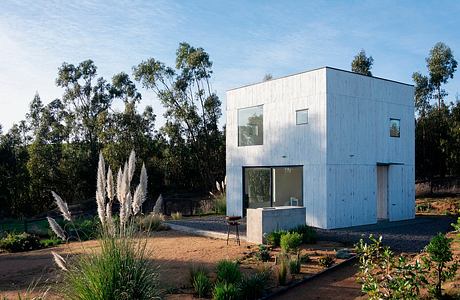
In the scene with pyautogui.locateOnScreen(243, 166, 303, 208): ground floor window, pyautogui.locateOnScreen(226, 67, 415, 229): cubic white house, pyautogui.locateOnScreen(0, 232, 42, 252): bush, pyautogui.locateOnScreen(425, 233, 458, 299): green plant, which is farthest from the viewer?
pyautogui.locateOnScreen(243, 166, 303, 208): ground floor window

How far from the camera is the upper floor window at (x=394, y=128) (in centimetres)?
1655

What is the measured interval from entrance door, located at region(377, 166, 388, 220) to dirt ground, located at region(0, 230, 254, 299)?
7009 mm

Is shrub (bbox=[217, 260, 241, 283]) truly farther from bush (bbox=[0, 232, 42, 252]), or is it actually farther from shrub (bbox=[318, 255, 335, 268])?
bush (bbox=[0, 232, 42, 252])

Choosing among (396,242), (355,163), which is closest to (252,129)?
(355,163)

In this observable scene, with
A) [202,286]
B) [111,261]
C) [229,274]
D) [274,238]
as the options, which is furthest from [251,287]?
[274,238]

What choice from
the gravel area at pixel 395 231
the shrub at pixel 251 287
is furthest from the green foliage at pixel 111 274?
the gravel area at pixel 395 231

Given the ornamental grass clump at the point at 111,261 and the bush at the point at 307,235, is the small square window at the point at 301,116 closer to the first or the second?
the bush at the point at 307,235

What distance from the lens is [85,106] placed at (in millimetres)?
31672

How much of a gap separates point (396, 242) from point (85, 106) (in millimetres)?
25263

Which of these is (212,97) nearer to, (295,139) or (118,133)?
(118,133)

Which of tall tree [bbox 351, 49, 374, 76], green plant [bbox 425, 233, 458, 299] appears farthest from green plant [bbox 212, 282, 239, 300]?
tall tree [bbox 351, 49, 374, 76]

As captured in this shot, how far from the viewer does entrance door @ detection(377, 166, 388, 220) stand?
54.0ft

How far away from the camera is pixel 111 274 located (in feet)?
16.1

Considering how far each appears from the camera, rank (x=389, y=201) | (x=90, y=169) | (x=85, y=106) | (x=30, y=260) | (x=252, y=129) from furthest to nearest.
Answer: (x=85, y=106)
(x=90, y=169)
(x=252, y=129)
(x=389, y=201)
(x=30, y=260)
